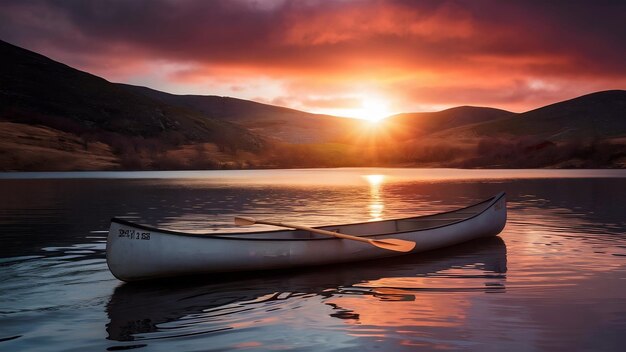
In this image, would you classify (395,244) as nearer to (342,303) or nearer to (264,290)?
(264,290)

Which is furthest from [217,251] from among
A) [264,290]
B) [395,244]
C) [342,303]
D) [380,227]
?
[380,227]

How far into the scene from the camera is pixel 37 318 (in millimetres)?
14578

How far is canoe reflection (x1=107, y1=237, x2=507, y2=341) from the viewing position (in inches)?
563

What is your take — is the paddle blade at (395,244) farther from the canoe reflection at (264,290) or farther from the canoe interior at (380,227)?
the canoe interior at (380,227)

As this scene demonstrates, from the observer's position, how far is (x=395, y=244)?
71.8ft

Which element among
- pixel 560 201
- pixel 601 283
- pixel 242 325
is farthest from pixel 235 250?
pixel 560 201

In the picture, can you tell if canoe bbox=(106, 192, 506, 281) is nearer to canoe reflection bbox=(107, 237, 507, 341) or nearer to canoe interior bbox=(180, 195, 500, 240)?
canoe interior bbox=(180, 195, 500, 240)

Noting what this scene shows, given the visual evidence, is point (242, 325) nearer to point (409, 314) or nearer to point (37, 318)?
point (409, 314)

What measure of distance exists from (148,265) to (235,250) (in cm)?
264

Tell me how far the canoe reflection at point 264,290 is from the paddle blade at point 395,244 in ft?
2.31

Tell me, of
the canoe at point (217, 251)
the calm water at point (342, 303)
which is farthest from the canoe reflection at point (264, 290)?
the canoe at point (217, 251)

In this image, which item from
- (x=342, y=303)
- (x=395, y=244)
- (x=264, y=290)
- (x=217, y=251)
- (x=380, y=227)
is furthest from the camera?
(x=380, y=227)

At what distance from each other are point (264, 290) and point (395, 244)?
5.99 m

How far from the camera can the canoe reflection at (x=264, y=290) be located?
46.9ft
